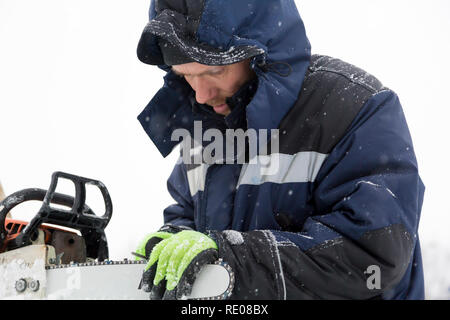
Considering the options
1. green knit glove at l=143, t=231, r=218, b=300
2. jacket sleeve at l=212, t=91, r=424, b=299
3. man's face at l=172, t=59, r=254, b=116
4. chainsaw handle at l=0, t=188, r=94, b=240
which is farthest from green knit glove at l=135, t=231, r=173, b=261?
man's face at l=172, t=59, r=254, b=116

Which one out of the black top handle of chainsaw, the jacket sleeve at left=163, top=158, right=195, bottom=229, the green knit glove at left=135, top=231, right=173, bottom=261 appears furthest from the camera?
the jacket sleeve at left=163, top=158, right=195, bottom=229

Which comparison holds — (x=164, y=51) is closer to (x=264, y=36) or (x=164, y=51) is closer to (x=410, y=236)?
(x=264, y=36)

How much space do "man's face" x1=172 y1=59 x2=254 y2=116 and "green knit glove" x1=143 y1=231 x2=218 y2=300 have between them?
2.72 feet

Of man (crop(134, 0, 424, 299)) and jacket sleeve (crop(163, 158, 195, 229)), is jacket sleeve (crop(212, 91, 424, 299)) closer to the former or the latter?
man (crop(134, 0, 424, 299))

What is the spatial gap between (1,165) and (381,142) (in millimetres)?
16493

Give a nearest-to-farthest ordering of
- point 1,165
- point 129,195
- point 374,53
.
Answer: point 1,165, point 129,195, point 374,53

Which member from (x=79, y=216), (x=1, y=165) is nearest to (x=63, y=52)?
(x=1, y=165)

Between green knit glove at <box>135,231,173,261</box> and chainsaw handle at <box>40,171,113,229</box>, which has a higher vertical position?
chainsaw handle at <box>40,171,113,229</box>

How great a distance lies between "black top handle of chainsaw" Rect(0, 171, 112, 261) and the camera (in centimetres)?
191

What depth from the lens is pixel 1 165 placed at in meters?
15.8

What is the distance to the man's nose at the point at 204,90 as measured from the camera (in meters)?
2.06

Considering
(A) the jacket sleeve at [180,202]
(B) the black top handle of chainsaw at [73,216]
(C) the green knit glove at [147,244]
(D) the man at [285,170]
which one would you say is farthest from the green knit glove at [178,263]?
(A) the jacket sleeve at [180,202]

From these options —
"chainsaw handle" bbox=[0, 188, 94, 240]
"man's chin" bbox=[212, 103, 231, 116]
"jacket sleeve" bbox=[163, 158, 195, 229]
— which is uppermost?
"man's chin" bbox=[212, 103, 231, 116]
